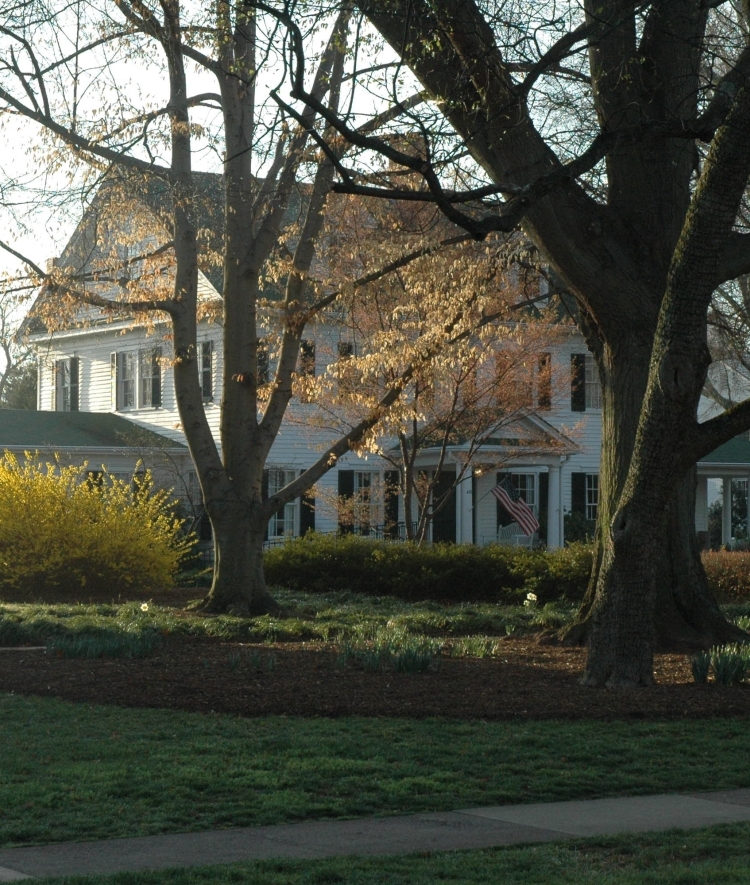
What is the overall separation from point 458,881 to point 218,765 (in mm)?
2524

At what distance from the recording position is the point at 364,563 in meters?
21.9

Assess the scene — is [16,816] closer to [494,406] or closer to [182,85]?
[182,85]

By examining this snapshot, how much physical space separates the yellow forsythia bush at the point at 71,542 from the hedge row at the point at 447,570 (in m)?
2.67

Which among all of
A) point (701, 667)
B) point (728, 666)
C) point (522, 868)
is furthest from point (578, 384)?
point (522, 868)

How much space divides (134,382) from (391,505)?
310 inches

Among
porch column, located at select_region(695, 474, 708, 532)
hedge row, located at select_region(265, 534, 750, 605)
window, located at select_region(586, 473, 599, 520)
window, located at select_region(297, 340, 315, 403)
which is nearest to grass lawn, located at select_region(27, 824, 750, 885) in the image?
hedge row, located at select_region(265, 534, 750, 605)

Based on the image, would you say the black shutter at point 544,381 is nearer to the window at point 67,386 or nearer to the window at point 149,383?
the window at point 149,383

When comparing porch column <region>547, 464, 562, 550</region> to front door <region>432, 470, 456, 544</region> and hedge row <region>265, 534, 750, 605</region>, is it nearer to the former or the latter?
front door <region>432, 470, 456, 544</region>

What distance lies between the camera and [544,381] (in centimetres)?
2488

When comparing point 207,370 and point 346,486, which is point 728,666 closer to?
point 346,486

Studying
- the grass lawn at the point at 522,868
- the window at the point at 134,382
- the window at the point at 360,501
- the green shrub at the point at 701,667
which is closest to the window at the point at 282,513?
the window at the point at 360,501

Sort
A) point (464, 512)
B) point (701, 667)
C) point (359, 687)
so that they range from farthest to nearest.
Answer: point (464, 512)
point (701, 667)
point (359, 687)

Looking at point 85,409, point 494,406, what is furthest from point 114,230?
point 85,409

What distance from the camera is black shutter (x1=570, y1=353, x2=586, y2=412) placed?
1145 inches
